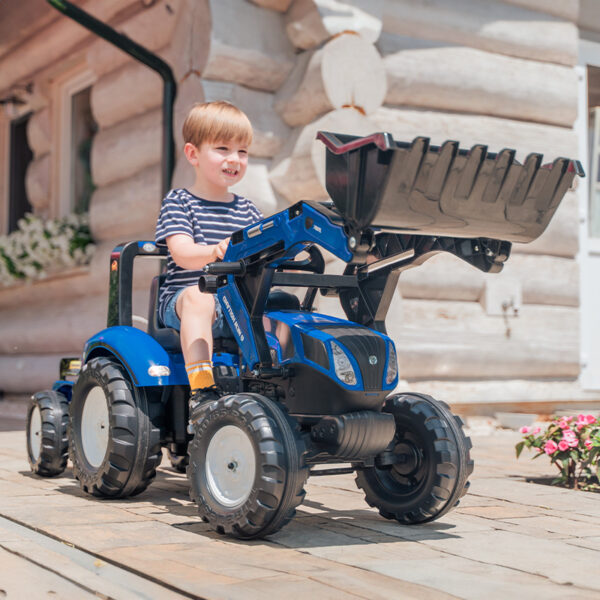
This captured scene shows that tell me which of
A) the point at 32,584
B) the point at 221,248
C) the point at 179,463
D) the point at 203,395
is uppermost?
the point at 221,248

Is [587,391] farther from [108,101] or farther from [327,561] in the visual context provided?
[327,561]

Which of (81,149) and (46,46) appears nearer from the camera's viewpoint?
(81,149)

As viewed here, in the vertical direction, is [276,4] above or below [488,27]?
below

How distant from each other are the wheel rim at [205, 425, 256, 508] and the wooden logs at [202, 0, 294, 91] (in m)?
3.75

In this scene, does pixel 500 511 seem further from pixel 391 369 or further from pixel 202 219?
pixel 202 219

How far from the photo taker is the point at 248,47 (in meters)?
6.67

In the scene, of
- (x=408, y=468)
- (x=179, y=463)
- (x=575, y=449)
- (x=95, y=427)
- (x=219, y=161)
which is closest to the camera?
(x=408, y=468)

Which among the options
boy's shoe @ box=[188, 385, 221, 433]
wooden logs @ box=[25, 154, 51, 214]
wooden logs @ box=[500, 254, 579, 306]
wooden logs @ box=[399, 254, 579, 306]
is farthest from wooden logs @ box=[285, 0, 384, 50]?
wooden logs @ box=[25, 154, 51, 214]

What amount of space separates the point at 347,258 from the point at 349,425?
0.55 meters

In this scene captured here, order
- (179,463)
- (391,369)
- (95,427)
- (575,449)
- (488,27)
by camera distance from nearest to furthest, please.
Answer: (391,369) → (95,427) → (575,449) → (179,463) → (488,27)

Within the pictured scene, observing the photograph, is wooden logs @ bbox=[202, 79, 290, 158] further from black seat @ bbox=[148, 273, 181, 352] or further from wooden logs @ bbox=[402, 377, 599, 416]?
black seat @ bbox=[148, 273, 181, 352]

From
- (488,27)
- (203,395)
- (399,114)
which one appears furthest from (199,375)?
(488,27)

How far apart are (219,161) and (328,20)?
282 centimetres

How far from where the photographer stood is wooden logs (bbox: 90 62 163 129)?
298 inches
